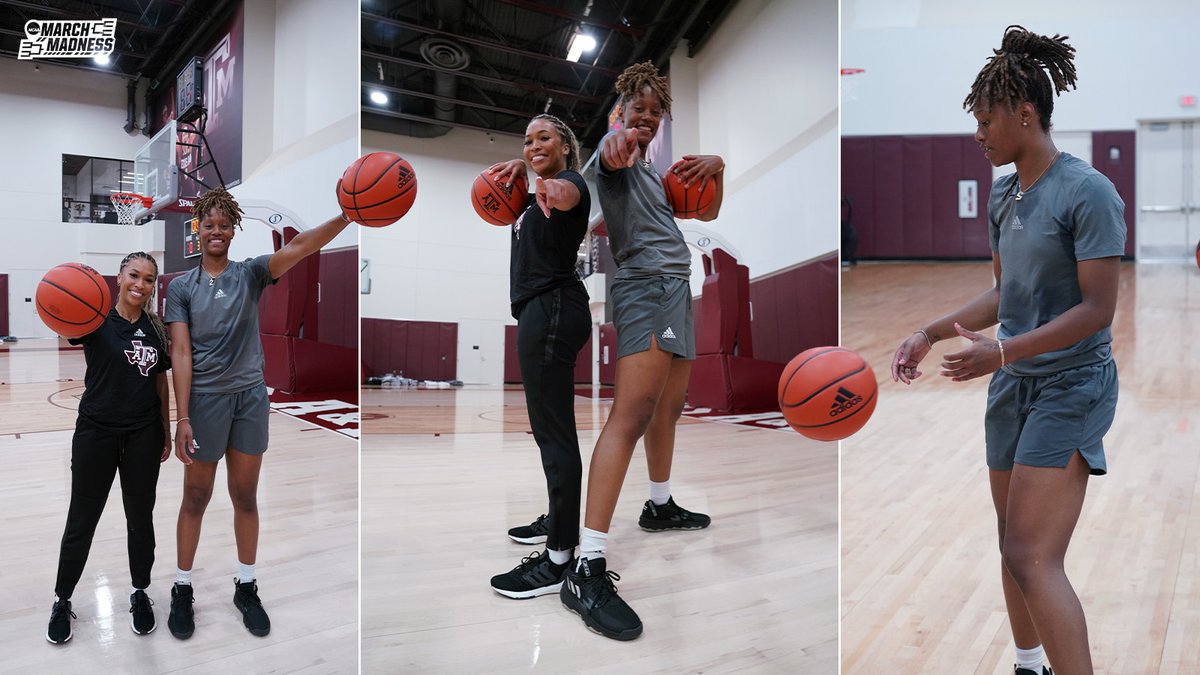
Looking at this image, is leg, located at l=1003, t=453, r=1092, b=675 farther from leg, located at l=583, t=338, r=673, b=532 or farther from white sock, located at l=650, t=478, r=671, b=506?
white sock, located at l=650, t=478, r=671, b=506

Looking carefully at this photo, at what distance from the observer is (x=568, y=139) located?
5.84ft

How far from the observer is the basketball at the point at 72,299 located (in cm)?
154

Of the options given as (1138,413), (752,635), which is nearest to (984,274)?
(1138,413)

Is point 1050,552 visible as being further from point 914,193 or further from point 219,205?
point 914,193

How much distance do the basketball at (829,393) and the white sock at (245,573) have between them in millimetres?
1146

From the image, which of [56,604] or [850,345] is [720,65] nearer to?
[56,604]

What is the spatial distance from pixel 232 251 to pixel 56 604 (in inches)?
29.9

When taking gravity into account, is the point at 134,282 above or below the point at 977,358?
above

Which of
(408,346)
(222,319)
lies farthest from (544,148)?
(222,319)

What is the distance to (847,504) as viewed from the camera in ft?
9.80

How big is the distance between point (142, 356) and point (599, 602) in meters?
1.02

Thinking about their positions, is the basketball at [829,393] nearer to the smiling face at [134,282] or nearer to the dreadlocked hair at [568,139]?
the dreadlocked hair at [568,139]

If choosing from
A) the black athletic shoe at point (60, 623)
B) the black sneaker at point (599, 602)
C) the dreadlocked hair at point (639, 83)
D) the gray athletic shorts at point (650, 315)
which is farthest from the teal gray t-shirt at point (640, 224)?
the black athletic shoe at point (60, 623)

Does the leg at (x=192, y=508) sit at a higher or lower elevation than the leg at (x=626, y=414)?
lower
